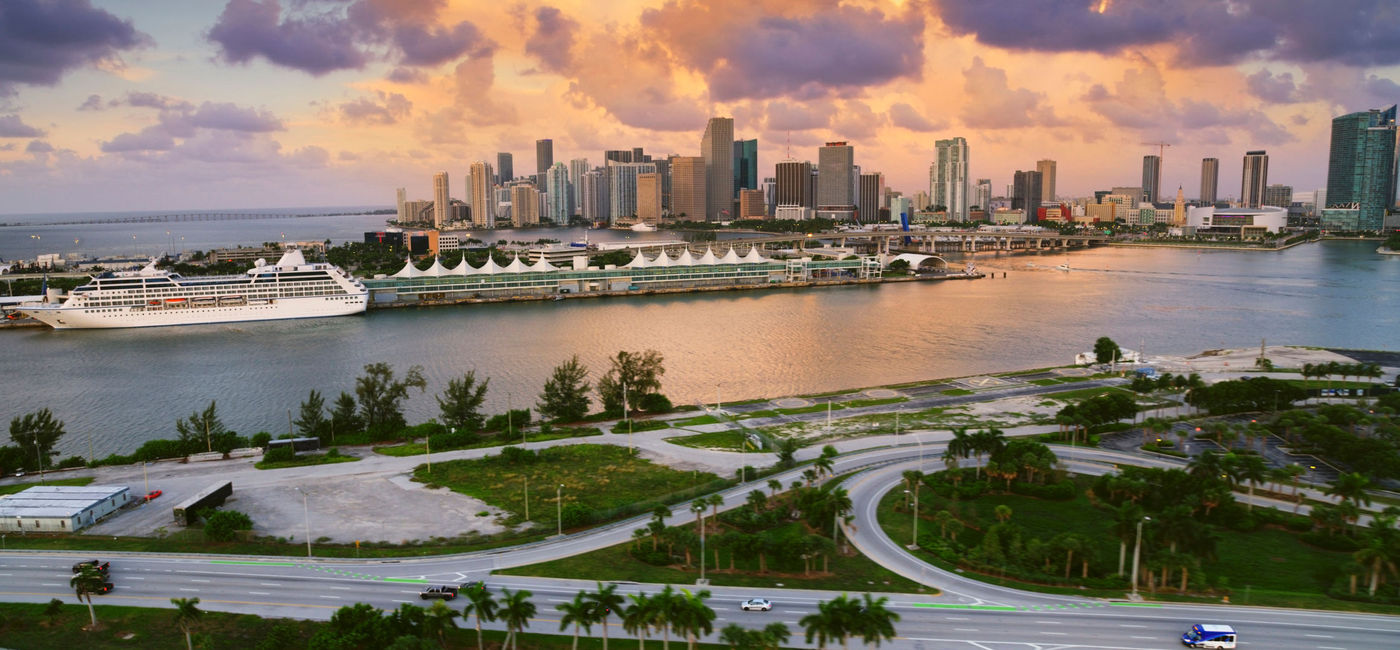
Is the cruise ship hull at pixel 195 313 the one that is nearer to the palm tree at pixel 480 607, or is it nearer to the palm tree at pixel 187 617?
the palm tree at pixel 187 617

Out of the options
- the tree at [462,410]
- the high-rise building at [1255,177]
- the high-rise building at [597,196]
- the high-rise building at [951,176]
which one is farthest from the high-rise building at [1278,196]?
the tree at [462,410]

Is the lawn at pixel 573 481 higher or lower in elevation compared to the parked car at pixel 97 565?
lower

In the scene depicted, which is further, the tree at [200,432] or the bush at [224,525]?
the tree at [200,432]

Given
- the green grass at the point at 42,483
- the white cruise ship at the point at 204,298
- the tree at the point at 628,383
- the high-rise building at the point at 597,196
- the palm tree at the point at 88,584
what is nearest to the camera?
the palm tree at the point at 88,584

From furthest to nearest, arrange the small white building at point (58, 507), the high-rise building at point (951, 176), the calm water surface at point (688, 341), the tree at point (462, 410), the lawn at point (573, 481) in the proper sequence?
the high-rise building at point (951, 176), the calm water surface at point (688, 341), the tree at point (462, 410), the lawn at point (573, 481), the small white building at point (58, 507)

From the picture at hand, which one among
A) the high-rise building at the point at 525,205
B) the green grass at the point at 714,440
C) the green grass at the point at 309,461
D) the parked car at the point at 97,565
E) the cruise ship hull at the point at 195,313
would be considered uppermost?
the high-rise building at the point at 525,205

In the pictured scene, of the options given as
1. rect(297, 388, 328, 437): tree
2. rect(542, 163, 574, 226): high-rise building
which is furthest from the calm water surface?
rect(542, 163, 574, 226): high-rise building

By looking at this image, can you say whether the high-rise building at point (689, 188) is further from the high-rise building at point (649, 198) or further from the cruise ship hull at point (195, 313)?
the cruise ship hull at point (195, 313)
